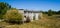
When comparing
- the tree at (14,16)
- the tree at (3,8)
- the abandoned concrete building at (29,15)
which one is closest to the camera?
the tree at (14,16)

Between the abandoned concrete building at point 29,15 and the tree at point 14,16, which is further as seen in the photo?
the abandoned concrete building at point 29,15

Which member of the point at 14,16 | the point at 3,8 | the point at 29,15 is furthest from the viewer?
the point at 3,8

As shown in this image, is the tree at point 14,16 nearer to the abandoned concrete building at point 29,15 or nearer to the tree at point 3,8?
the abandoned concrete building at point 29,15

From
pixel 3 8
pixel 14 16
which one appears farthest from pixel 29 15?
pixel 3 8

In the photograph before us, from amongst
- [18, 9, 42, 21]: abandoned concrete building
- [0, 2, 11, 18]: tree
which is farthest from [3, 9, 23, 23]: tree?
[0, 2, 11, 18]: tree

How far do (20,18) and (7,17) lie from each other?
11.5ft

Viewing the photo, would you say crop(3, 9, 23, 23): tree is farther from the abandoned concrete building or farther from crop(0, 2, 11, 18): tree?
crop(0, 2, 11, 18): tree

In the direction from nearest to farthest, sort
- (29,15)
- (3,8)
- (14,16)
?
1. (14,16)
2. (29,15)
3. (3,8)

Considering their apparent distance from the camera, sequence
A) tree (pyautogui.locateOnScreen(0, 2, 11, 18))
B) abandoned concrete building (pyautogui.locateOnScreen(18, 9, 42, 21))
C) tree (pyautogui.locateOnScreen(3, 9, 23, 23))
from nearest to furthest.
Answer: tree (pyautogui.locateOnScreen(3, 9, 23, 23)), abandoned concrete building (pyautogui.locateOnScreen(18, 9, 42, 21)), tree (pyautogui.locateOnScreen(0, 2, 11, 18))

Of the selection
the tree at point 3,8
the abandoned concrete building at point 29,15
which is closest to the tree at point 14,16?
the abandoned concrete building at point 29,15

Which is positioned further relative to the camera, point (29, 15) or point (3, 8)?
point (3, 8)

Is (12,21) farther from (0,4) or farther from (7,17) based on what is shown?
(0,4)

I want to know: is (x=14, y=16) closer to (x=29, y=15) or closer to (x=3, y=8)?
(x=29, y=15)

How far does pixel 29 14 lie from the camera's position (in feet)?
131
